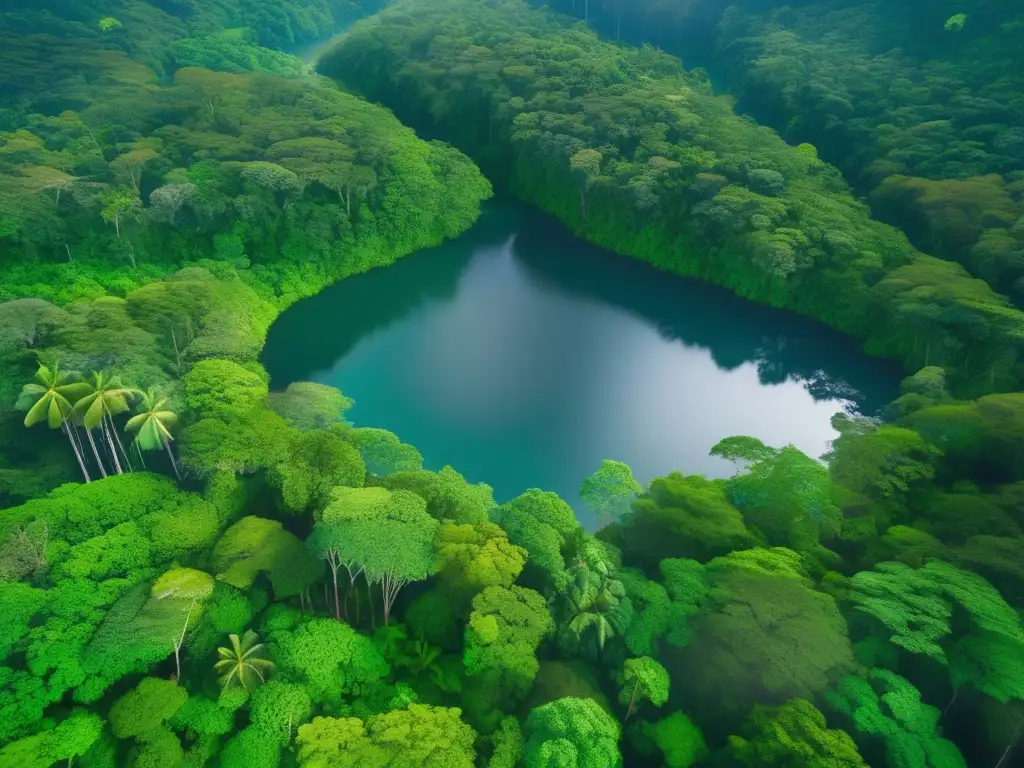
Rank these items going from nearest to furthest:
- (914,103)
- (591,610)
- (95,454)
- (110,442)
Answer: (591,610) < (110,442) < (95,454) < (914,103)

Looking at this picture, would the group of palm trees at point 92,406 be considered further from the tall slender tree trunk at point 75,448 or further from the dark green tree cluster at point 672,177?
the dark green tree cluster at point 672,177

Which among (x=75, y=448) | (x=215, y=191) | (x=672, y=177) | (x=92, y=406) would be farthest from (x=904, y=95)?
(x=75, y=448)

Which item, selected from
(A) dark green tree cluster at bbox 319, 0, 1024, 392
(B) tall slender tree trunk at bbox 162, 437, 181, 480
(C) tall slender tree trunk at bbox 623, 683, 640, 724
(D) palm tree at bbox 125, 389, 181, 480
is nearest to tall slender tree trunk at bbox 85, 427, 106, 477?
(D) palm tree at bbox 125, 389, 181, 480

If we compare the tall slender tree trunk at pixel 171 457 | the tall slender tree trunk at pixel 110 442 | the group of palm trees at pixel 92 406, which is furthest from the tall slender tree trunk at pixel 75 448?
the tall slender tree trunk at pixel 171 457

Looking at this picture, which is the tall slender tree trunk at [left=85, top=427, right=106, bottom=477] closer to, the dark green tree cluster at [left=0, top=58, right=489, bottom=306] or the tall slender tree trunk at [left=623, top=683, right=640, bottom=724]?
the dark green tree cluster at [left=0, top=58, right=489, bottom=306]

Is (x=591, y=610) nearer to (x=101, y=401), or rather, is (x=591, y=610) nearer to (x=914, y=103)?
(x=101, y=401)

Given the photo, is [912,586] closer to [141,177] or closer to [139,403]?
[139,403]

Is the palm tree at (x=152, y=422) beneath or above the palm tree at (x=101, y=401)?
beneath
